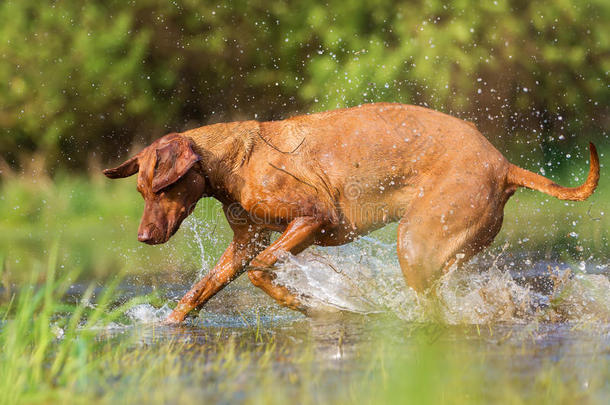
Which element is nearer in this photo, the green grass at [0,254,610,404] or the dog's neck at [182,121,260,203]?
the green grass at [0,254,610,404]

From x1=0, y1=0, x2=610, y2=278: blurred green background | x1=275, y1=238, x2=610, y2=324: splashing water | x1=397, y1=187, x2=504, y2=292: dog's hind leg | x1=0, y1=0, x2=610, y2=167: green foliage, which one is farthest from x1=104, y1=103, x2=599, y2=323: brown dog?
x1=0, y1=0, x2=610, y2=167: green foliage

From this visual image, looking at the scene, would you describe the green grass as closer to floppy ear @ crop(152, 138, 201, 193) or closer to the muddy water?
the muddy water

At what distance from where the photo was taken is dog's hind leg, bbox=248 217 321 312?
5.12m

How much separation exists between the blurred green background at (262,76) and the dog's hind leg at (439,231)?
9.08 meters

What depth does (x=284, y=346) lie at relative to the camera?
4188 millimetres

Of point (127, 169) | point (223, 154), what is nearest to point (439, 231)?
point (223, 154)

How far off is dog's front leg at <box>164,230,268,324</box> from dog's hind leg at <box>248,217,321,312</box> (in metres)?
0.45

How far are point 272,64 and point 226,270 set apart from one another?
1247cm

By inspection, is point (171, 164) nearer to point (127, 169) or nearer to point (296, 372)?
point (127, 169)

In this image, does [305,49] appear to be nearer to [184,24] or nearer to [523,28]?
[184,24]

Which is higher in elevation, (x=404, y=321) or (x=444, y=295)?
(x=444, y=295)

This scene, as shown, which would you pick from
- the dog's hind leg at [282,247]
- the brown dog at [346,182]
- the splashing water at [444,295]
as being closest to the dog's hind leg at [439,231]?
the brown dog at [346,182]

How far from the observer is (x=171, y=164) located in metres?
5.12

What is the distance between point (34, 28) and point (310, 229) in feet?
44.2
